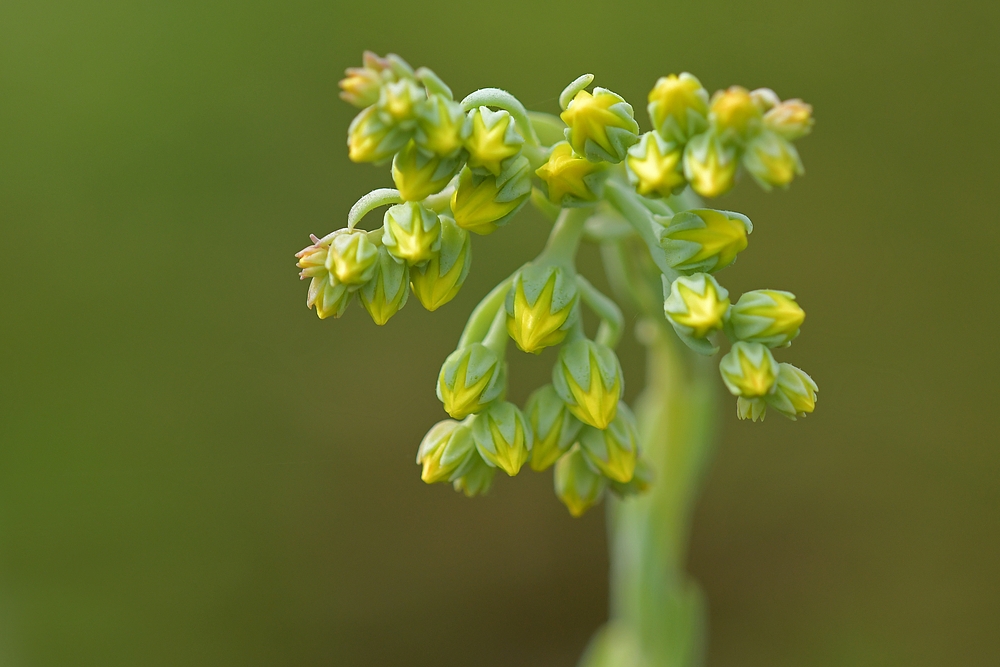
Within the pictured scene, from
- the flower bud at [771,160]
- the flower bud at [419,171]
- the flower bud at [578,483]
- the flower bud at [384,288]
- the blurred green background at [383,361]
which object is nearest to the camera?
the flower bud at [771,160]

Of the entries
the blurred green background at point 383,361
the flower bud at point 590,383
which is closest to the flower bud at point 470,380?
the flower bud at point 590,383

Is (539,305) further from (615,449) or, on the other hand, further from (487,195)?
(615,449)

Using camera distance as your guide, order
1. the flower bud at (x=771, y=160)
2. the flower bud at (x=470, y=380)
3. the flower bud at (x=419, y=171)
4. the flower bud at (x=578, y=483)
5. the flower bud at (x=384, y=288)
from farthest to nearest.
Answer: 1. the flower bud at (x=578, y=483)
2. the flower bud at (x=470, y=380)
3. the flower bud at (x=384, y=288)
4. the flower bud at (x=419, y=171)
5. the flower bud at (x=771, y=160)

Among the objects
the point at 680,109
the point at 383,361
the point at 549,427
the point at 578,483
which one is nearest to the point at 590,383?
the point at 549,427

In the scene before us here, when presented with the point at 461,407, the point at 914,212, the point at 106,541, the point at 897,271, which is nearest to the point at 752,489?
the point at 897,271

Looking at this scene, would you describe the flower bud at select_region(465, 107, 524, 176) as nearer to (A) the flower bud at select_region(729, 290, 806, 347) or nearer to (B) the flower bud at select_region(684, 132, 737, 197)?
(B) the flower bud at select_region(684, 132, 737, 197)

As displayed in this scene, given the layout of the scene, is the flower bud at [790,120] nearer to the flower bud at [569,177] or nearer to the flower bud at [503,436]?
the flower bud at [569,177]

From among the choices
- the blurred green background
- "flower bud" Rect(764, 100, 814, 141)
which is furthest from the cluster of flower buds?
the blurred green background

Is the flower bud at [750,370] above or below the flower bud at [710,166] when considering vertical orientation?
below

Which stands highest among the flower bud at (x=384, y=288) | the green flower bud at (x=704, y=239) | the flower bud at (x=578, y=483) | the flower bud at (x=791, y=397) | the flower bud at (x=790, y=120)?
the flower bud at (x=790, y=120)
